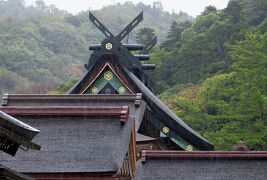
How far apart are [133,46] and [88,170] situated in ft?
35.0

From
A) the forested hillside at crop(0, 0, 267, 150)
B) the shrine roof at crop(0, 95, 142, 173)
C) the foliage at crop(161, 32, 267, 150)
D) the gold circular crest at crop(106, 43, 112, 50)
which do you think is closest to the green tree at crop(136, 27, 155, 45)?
the forested hillside at crop(0, 0, 267, 150)

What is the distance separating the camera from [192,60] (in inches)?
1886

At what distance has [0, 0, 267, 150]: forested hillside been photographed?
25094 millimetres

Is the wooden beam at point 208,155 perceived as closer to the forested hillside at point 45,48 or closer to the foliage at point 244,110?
the foliage at point 244,110

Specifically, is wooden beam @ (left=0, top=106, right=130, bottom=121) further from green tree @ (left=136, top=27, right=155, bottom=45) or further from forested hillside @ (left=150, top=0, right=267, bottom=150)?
green tree @ (left=136, top=27, right=155, bottom=45)

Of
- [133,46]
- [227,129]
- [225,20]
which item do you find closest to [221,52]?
[225,20]

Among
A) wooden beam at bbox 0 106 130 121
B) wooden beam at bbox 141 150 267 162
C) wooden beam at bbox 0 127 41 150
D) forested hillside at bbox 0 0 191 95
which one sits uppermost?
forested hillside at bbox 0 0 191 95

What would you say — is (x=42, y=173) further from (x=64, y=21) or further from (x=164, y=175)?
(x=64, y=21)

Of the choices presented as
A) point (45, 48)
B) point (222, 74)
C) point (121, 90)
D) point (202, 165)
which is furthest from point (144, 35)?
point (202, 165)

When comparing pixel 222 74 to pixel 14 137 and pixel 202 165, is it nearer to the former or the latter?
pixel 202 165

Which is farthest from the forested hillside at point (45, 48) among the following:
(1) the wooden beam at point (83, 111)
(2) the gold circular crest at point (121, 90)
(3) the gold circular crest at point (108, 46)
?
(1) the wooden beam at point (83, 111)

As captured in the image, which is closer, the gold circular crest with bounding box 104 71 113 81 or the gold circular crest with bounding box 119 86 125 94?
the gold circular crest with bounding box 104 71 113 81

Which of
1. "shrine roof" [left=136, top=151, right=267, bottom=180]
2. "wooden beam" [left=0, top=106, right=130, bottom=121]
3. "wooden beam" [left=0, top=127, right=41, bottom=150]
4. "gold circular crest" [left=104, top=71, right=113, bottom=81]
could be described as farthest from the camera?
"gold circular crest" [left=104, top=71, right=113, bottom=81]

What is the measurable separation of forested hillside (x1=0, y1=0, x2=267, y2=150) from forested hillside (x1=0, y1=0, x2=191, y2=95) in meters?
0.10
